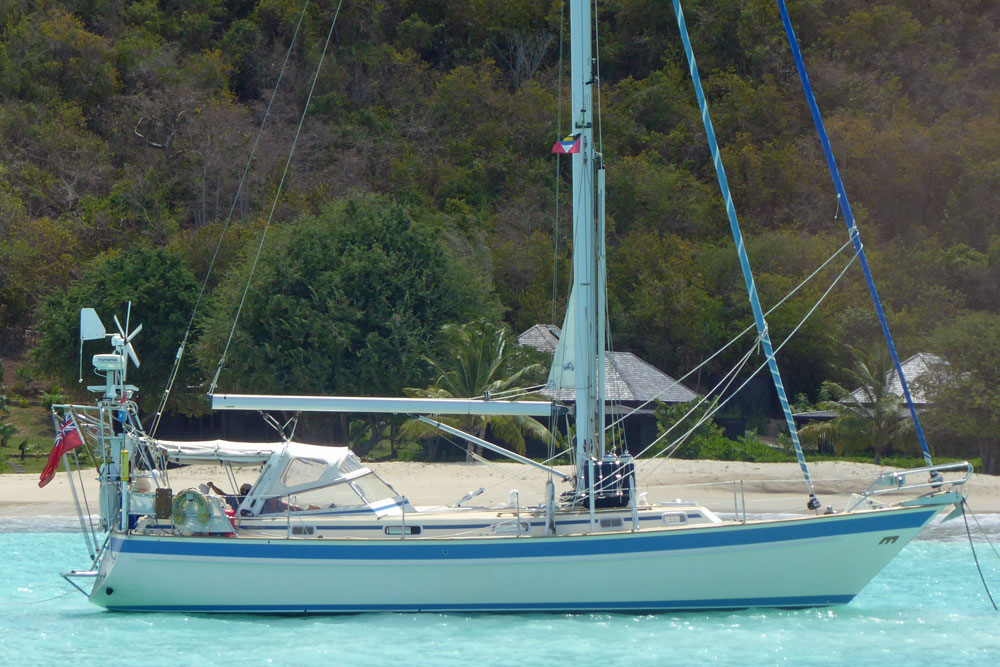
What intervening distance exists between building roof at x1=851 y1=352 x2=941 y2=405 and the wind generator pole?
69.7 feet

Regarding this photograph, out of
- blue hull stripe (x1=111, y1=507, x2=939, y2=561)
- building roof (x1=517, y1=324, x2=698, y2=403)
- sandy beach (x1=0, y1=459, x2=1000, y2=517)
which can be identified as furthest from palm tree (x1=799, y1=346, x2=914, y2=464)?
blue hull stripe (x1=111, y1=507, x2=939, y2=561)

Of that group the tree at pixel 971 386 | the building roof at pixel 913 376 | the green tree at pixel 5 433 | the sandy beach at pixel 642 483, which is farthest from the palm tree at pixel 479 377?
the green tree at pixel 5 433

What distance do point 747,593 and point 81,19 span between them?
62786 mm

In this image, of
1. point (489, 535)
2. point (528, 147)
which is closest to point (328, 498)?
point (489, 535)

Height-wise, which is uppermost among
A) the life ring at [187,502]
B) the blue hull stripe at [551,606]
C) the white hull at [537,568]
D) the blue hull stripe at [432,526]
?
the life ring at [187,502]

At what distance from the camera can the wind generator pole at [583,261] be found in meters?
15.3

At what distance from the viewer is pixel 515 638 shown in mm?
14445

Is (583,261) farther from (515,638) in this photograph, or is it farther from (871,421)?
(871,421)

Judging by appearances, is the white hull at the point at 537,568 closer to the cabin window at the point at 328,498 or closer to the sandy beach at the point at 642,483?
the cabin window at the point at 328,498

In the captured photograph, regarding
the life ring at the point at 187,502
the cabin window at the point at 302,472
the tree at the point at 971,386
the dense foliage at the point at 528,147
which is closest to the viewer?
the life ring at the point at 187,502

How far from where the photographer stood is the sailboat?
14719mm

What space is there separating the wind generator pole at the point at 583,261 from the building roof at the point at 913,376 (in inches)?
836

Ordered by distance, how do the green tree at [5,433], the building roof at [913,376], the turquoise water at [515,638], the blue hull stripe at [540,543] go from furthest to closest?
Answer: 1. the green tree at [5,433]
2. the building roof at [913,376]
3. the blue hull stripe at [540,543]
4. the turquoise water at [515,638]

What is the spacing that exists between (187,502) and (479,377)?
17777mm
